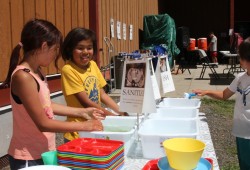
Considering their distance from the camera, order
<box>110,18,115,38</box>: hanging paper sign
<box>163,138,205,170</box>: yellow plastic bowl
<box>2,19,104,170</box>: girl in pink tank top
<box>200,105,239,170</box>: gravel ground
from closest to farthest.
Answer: <box>163,138,205,170</box>: yellow plastic bowl, <box>2,19,104,170</box>: girl in pink tank top, <box>200,105,239,170</box>: gravel ground, <box>110,18,115,38</box>: hanging paper sign

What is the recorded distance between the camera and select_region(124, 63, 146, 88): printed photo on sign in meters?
2.04

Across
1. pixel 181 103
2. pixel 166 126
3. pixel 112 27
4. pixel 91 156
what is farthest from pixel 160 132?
pixel 112 27

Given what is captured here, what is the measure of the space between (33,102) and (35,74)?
0.28m

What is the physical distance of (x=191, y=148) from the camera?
5.30ft

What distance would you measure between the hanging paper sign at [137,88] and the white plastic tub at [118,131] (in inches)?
5.1

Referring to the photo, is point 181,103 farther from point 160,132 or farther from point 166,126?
point 160,132

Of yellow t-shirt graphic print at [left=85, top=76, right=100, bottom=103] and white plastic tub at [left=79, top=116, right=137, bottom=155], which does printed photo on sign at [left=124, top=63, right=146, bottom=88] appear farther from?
yellow t-shirt graphic print at [left=85, top=76, right=100, bottom=103]

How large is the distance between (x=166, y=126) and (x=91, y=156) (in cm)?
87

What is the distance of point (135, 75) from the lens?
2092 millimetres

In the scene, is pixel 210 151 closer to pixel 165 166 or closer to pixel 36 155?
A: pixel 165 166

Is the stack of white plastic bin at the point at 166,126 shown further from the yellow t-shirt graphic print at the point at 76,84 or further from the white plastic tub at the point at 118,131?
the yellow t-shirt graphic print at the point at 76,84

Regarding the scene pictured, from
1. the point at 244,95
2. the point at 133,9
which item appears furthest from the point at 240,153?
the point at 133,9

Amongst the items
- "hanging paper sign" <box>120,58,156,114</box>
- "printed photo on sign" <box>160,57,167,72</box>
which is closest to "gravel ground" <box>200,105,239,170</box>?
"printed photo on sign" <box>160,57,167,72</box>

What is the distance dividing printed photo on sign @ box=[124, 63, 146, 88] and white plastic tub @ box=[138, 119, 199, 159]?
0.27 meters
